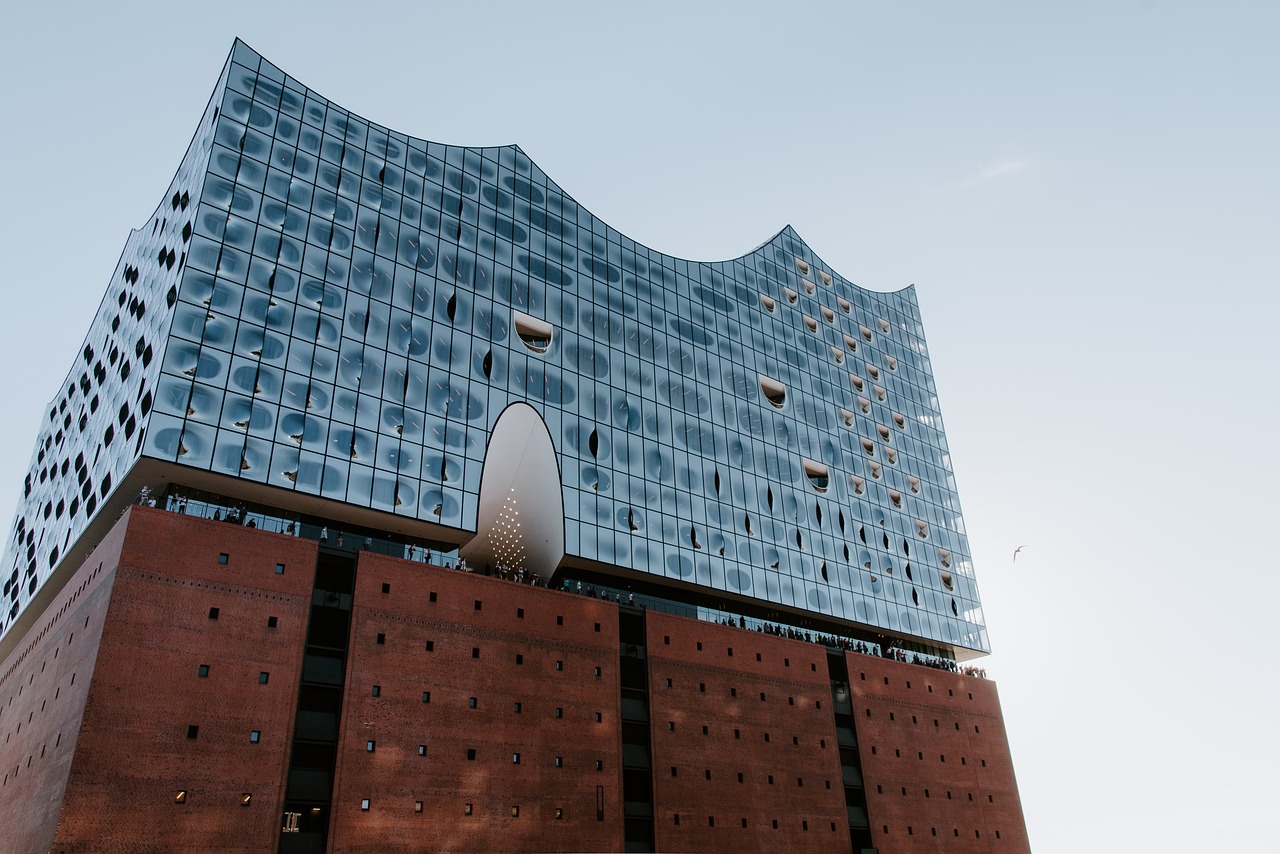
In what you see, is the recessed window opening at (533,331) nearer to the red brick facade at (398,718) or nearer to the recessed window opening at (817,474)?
the red brick facade at (398,718)

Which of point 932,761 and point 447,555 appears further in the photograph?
point 932,761

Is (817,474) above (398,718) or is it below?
above

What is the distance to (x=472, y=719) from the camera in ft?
95.2

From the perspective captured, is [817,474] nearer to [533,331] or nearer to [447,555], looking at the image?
[533,331]

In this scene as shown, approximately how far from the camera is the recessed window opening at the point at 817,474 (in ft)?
155

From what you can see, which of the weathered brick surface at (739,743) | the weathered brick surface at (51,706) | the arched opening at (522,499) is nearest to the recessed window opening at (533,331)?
the arched opening at (522,499)

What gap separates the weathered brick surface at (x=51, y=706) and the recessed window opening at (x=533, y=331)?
16391mm

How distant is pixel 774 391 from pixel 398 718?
26.7m

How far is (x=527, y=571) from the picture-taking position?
37.2 m

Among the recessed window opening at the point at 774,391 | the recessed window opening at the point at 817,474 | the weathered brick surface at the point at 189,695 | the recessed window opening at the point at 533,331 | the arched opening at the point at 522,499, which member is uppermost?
the recessed window opening at the point at 774,391

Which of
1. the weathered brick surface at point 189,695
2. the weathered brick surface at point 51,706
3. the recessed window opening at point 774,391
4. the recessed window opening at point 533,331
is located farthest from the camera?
the recessed window opening at point 774,391

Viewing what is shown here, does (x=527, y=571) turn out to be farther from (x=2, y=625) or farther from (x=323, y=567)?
(x=2, y=625)

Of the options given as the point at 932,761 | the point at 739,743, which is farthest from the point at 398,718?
the point at 932,761

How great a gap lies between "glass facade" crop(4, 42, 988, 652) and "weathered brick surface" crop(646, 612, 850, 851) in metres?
3.07
